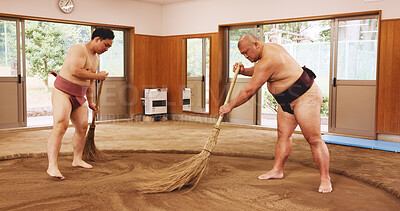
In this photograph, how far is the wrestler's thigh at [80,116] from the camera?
3.31m

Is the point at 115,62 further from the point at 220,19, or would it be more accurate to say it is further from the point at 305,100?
the point at 305,100

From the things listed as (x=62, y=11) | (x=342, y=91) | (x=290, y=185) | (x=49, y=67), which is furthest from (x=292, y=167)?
(x=49, y=67)

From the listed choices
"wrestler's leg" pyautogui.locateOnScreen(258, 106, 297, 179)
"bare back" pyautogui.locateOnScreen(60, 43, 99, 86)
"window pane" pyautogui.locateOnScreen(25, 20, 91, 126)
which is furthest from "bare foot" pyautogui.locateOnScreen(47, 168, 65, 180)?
"window pane" pyautogui.locateOnScreen(25, 20, 91, 126)

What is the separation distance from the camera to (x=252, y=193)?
2.72 m

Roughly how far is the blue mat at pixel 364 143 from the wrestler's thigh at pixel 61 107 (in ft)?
11.1

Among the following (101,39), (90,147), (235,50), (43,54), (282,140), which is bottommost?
(90,147)

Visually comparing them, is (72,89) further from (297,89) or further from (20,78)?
(20,78)

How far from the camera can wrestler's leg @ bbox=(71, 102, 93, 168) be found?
10.9 ft

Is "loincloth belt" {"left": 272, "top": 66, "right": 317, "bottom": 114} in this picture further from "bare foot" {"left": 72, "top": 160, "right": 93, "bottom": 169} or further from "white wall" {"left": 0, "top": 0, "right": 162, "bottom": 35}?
"white wall" {"left": 0, "top": 0, "right": 162, "bottom": 35}

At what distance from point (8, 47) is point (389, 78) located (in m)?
5.85

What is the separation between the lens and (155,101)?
24.5ft

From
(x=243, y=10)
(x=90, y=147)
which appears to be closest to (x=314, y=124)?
(x=90, y=147)

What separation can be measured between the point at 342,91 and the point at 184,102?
328 cm

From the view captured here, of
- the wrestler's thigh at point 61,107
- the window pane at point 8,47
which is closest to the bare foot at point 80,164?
the wrestler's thigh at point 61,107
